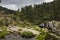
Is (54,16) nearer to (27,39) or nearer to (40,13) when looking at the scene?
(40,13)

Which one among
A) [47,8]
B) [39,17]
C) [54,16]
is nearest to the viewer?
[54,16]

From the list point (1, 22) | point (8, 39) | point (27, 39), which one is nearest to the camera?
point (8, 39)

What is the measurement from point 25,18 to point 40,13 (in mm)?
7973

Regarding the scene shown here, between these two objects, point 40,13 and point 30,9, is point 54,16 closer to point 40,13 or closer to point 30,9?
point 40,13

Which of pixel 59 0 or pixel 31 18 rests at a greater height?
pixel 59 0

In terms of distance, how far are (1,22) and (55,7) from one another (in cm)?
3078

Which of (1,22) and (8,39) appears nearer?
(8,39)

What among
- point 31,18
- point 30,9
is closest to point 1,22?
point 31,18

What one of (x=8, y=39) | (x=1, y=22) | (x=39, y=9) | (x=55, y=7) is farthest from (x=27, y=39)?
(x=39, y=9)

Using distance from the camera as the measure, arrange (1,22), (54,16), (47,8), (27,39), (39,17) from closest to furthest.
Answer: (27,39)
(1,22)
(54,16)
(39,17)
(47,8)

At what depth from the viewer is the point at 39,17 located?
91.8 m

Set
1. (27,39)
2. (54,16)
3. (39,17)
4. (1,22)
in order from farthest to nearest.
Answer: (39,17) < (54,16) < (1,22) < (27,39)

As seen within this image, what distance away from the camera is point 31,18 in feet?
291

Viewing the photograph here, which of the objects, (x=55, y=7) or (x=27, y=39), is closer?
(x=27, y=39)
